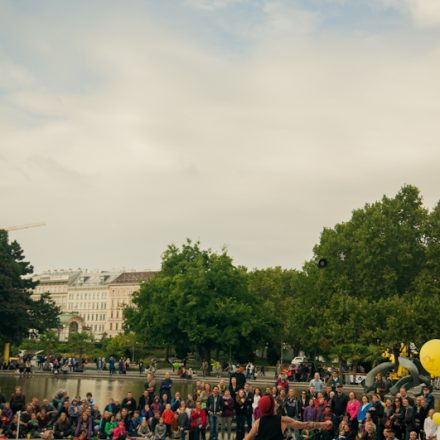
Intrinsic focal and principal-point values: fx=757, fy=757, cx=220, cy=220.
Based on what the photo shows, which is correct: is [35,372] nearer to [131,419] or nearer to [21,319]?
[21,319]

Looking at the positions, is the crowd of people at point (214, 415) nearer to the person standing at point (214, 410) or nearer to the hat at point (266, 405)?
the person standing at point (214, 410)

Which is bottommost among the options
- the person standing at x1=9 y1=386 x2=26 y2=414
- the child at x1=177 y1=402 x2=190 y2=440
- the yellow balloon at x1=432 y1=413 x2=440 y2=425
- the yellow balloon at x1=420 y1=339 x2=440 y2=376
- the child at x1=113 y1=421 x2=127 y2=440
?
the child at x1=113 y1=421 x2=127 y2=440

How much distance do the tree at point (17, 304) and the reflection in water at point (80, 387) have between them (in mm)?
14162

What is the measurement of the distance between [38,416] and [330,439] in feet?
30.6

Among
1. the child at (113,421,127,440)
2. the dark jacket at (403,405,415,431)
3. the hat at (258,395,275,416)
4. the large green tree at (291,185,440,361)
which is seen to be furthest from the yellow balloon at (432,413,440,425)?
the large green tree at (291,185,440,361)

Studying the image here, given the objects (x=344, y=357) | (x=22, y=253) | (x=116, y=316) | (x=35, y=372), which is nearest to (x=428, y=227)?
(x=344, y=357)

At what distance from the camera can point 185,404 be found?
930 inches

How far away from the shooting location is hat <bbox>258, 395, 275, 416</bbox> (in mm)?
9383

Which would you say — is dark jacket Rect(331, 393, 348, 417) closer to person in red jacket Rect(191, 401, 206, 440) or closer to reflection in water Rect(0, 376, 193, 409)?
person in red jacket Rect(191, 401, 206, 440)

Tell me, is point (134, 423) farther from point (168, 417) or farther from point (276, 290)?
point (276, 290)

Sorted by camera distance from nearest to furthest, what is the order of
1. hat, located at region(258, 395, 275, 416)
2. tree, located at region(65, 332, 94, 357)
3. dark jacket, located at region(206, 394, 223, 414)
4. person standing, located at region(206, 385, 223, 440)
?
hat, located at region(258, 395, 275, 416), person standing, located at region(206, 385, 223, 440), dark jacket, located at region(206, 394, 223, 414), tree, located at region(65, 332, 94, 357)

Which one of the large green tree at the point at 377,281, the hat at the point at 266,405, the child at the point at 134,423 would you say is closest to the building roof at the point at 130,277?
the large green tree at the point at 377,281

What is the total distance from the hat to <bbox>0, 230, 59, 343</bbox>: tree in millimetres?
62750

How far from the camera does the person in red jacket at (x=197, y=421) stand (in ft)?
74.0
